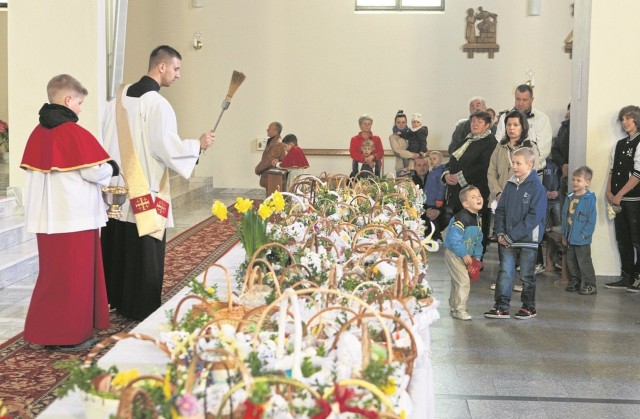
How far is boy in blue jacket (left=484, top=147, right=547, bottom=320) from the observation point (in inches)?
303

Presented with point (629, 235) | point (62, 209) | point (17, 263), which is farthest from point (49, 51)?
point (629, 235)

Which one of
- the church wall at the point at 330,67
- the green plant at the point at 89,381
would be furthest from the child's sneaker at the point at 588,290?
the church wall at the point at 330,67

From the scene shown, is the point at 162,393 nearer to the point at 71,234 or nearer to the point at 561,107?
the point at 71,234

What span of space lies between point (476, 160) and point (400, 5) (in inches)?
331

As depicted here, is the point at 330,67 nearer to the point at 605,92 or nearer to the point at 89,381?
the point at 605,92

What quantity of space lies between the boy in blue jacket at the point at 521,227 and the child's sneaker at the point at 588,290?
4.15 ft

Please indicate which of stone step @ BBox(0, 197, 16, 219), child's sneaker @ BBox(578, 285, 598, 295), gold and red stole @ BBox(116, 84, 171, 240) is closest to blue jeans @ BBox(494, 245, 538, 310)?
child's sneaker @ BBox(578, 285, 598, 295)

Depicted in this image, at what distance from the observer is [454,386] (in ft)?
19.5

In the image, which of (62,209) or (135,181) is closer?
(62,209)

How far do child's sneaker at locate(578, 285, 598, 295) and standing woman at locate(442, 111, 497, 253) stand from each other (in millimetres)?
1605

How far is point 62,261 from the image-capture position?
245 inches

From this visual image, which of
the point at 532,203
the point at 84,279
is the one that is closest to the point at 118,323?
the point at 84,279

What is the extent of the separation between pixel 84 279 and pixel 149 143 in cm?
116

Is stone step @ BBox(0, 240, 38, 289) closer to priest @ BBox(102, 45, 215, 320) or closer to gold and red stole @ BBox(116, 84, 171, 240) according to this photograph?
priest @ BBox(102, 45, 215, 320)
